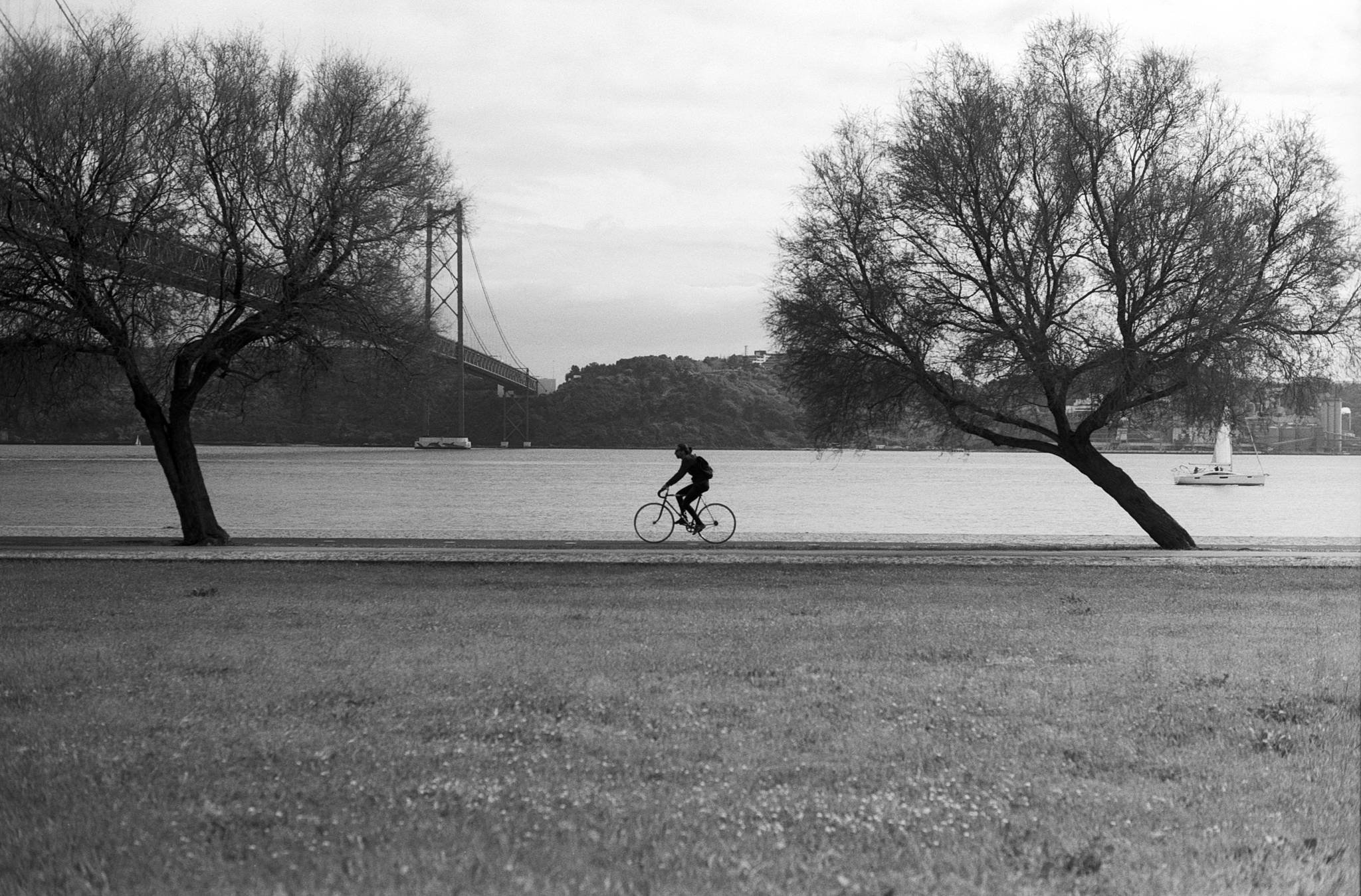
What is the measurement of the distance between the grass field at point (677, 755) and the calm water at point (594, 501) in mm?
15680

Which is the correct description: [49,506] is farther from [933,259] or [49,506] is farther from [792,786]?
[792,786]

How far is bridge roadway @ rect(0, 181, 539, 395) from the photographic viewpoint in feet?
54.9

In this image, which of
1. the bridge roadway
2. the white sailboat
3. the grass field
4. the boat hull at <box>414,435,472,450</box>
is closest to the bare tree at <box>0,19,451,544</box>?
the bridge roadway

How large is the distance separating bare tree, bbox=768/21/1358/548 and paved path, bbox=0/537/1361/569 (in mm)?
2576

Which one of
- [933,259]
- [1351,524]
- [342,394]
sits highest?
[933,259]

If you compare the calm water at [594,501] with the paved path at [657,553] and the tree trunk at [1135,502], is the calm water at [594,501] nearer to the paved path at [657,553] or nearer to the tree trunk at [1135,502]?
the tree trunk at [1135,502]

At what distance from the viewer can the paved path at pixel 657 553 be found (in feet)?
53.8

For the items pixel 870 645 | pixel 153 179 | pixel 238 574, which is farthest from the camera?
pixel 153 179

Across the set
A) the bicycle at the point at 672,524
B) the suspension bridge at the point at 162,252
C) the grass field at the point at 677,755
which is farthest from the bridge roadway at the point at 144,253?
the grass field at the point at 677,755

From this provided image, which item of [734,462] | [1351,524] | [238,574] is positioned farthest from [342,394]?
[734,462]

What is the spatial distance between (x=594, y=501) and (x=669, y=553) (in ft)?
96.0

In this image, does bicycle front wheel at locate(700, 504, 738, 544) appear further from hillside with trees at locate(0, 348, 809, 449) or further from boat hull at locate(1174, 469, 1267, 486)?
boat hull at locate(1174, 469, 1267, 486)

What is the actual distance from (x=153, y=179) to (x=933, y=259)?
456 inches

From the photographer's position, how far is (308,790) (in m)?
4.68
